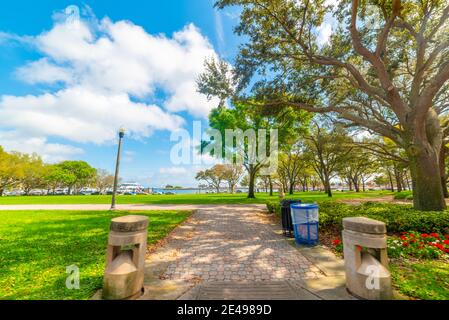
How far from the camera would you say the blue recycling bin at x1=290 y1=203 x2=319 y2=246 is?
18.6 feet

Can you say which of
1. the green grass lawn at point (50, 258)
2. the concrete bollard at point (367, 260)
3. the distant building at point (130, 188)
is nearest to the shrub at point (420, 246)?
the concrete bollard at point (367, 260)

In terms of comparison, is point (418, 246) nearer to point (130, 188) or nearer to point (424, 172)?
point (424, 172)

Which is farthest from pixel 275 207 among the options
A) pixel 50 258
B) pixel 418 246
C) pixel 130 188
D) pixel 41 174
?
pixel 130 188

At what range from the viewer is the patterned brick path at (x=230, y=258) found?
3928 millimetres

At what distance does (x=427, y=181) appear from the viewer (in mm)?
7996

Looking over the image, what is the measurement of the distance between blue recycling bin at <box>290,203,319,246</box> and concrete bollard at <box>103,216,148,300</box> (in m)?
4.28

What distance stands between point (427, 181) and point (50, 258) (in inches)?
500

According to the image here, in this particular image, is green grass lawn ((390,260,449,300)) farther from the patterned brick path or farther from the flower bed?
the patterned brick path

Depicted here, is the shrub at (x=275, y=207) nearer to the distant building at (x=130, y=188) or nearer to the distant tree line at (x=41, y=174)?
the distant tree line at (x=41, y=174)

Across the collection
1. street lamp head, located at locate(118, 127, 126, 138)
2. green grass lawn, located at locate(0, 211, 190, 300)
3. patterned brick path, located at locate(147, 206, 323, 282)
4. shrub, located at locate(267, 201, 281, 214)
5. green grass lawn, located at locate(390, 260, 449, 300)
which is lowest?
patterned brick path, located at locate(147, 206, 323, 282)

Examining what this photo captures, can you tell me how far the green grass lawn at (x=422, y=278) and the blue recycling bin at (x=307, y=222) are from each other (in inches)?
72.1

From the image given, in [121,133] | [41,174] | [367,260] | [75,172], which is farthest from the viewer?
[75,172]

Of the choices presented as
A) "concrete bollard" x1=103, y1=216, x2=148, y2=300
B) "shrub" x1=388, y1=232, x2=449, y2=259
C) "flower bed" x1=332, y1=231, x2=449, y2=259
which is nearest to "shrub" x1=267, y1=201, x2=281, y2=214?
"flower bed" x1=332, y1=231, x2=449, y2=259
